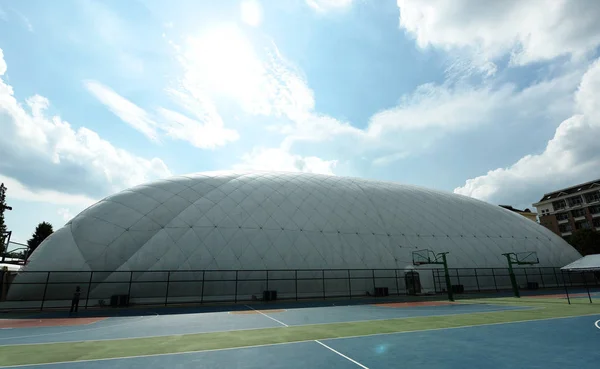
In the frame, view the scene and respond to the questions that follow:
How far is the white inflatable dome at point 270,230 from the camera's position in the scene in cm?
3391

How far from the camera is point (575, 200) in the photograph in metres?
102

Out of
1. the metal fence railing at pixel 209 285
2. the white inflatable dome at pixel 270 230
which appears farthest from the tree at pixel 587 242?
the metal fence railing at pixel 209 285

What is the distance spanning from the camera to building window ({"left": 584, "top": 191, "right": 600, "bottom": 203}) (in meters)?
95.1

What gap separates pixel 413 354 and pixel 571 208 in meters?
127

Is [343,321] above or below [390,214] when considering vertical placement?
below

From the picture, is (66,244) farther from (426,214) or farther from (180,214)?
(426,214)

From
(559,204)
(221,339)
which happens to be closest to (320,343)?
(221,339)

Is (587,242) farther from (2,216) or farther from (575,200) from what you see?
(2,216)

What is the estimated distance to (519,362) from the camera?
9070 mm

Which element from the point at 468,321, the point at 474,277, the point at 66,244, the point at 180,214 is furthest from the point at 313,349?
the point at 474,277

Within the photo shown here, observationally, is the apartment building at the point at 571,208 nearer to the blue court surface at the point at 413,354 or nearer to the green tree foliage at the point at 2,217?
the blue court surface at the point at 413,354

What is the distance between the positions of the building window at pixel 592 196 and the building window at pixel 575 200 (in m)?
1.89

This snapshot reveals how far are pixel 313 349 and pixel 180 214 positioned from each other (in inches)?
1209

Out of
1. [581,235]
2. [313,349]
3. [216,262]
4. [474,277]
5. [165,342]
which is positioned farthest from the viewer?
[581,235]
